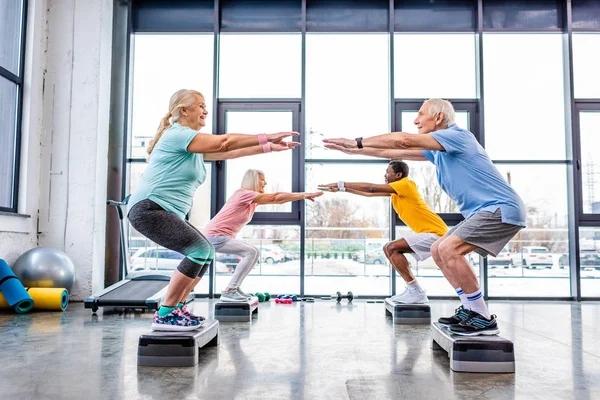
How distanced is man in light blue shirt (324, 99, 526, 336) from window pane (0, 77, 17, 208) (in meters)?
3.99

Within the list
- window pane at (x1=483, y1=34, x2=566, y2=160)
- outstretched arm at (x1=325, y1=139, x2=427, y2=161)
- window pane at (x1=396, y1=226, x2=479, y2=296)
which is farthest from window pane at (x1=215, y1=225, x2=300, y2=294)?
outstretched arm at (x1=325, y1=139, x2=427, y2=161)

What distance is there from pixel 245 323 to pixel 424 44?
4.00 m

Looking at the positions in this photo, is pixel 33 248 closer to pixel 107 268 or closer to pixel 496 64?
pixel 107 268

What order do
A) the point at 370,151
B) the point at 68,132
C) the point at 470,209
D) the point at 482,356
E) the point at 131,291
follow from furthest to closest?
the point at 68,132 < the point at 131,291 < the point at 370,151 < the point at 470,209 < the point at 482,356

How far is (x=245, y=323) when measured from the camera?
3.98 meters

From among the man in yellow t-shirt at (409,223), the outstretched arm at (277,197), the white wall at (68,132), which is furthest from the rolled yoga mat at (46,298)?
the man in yellow t-shirt at (409,223)

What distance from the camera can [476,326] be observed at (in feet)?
8.52

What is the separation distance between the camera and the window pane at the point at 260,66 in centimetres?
598

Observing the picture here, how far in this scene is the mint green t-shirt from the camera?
258 centimetres

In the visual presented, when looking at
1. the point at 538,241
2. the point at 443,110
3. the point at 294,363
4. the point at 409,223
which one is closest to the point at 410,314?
the point at 409,223

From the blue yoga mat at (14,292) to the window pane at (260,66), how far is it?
2.90 meters

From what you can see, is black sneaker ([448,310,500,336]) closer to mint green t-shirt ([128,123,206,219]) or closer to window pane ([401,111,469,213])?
mint green t-shirt ([128,123,206,219])

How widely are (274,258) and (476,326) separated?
354 centimetres

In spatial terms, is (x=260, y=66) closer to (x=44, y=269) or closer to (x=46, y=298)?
(x=44, y=269)
